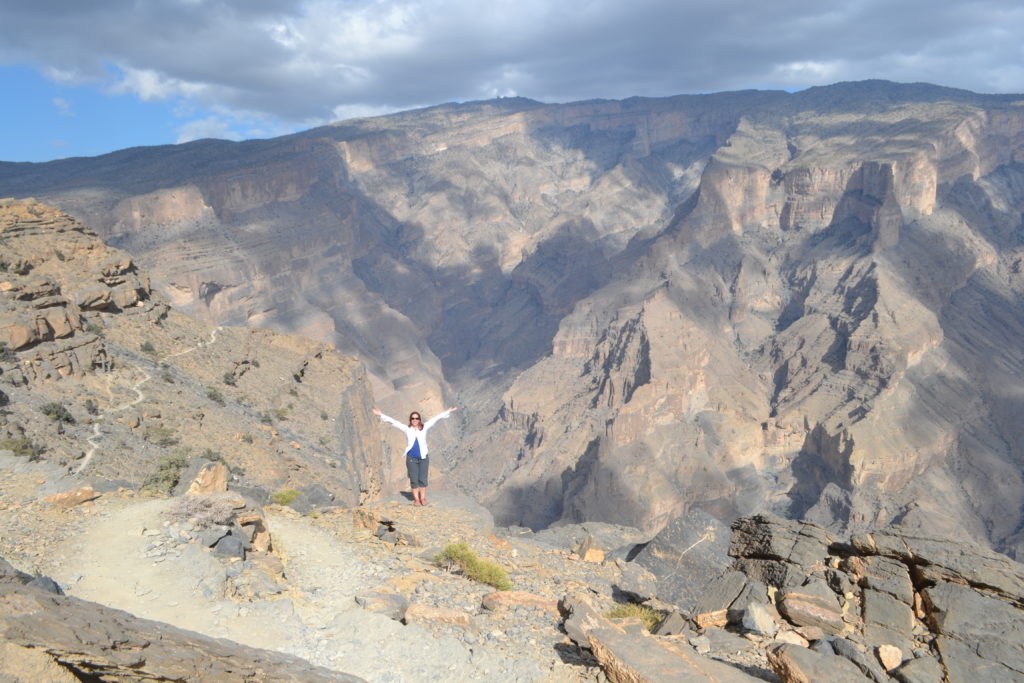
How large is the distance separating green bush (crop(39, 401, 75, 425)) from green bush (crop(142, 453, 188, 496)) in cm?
385

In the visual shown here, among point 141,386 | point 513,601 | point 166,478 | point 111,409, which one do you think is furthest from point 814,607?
point 141,386

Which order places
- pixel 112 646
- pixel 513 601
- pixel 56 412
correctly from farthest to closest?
A: pixel 56 412, pixel 513 601, pixel 112 646

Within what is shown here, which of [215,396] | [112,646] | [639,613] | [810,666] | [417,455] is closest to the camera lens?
[112,646]

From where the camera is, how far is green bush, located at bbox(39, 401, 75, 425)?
17547 millimetres

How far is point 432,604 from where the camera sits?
9367mm

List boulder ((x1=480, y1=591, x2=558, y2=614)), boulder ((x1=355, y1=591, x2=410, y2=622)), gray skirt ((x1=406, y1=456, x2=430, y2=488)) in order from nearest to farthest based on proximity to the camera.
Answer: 1. boulder ((x1=355, y1=591, x2=410, y2=622))
2. boulder ((x1=480, y1=591, x2=558, y2=614))
3. gray skirt ((x1=406, y1=456, x2=430, y2=488))

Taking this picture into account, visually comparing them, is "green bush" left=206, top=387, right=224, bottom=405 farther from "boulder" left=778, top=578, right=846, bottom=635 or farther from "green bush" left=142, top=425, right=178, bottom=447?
"boulder" left=778, top=578, right=846, bottom=635

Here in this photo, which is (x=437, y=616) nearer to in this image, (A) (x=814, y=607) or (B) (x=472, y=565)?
(B) (x=472, y=565)

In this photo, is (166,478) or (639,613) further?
(166,478)

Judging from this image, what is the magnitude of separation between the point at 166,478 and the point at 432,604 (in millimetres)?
6931

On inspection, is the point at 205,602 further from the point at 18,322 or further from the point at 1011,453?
the point at 1011,453

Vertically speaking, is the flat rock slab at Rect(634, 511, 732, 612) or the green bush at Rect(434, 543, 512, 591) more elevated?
the green bush at Rect(434, 543, 512, 591)

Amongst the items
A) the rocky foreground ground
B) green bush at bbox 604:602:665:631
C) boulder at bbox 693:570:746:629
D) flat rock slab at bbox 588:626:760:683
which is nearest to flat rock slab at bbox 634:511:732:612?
the rocky foreground ground

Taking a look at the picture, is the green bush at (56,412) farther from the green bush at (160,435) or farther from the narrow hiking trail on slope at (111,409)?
the green bush at (160,435)
